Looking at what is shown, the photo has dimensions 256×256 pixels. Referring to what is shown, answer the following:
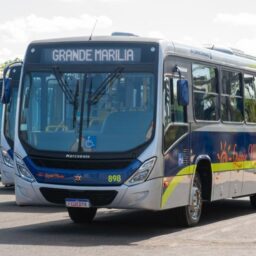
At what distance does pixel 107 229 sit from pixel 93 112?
2155 millimetres

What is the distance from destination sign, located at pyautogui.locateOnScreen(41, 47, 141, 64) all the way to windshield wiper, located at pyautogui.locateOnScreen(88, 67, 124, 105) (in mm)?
178

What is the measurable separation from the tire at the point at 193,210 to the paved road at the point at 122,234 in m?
0.18

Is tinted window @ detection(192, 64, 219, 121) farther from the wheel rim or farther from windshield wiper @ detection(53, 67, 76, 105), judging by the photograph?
windshield wiper @ detection(53, 67, 76, 105)

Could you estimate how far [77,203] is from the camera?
47.6 ft

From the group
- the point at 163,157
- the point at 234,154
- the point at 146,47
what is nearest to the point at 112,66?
the point at 146,47

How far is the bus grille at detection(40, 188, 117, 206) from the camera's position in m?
14.4

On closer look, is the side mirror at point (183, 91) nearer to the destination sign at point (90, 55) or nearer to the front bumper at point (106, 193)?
the destination sign at point (90, 55)

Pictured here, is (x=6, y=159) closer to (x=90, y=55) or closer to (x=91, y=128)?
(x=90, y=55)

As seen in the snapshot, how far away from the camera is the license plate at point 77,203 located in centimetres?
1449

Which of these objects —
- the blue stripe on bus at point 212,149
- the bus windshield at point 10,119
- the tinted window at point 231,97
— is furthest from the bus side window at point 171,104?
the bus windshield at point 10,119

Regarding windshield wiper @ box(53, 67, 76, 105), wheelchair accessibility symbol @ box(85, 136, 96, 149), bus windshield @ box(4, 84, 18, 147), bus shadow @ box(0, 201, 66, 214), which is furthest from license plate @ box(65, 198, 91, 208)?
bus windshield @ box(4, 84, 18, 147)

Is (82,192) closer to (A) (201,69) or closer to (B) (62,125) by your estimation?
(B) (62,125)

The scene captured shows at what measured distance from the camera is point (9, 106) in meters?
23.7

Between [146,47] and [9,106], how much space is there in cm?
941
